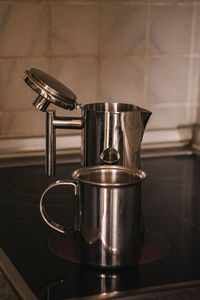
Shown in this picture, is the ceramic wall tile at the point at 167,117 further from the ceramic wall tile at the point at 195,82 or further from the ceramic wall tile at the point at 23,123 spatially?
the ceramic wall tile at the point at 23,123

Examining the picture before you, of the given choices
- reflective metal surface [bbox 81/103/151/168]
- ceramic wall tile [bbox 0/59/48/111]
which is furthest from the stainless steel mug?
ceramic wall tile [bbox 0/59/48/111]

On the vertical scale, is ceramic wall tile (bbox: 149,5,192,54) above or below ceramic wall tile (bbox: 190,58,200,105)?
above

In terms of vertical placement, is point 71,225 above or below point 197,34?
below

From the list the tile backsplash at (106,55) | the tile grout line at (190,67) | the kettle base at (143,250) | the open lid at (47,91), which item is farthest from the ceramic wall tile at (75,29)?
the kettle base at (143,250)

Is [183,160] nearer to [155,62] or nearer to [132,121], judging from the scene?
[155,62]

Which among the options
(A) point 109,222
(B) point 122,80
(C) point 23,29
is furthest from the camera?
(B) point 122,80

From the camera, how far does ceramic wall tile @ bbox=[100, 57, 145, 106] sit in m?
1.40

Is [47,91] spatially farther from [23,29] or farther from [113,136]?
[23,29]

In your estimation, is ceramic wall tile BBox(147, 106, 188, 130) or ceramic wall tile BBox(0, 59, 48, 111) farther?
ceramic wall tile BBox(147, 106, 188, 130)

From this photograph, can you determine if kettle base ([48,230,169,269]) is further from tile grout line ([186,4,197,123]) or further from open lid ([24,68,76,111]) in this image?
tile grout line ([186,4,197,123])

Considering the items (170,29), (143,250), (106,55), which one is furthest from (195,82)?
(143,250)

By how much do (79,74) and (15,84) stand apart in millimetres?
168

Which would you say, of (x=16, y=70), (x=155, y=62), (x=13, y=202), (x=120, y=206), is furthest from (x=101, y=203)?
(x=155, y=62)

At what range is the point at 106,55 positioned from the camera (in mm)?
1393
